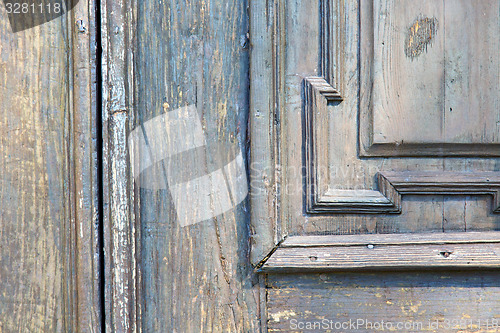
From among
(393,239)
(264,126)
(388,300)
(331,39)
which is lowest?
(388,300)

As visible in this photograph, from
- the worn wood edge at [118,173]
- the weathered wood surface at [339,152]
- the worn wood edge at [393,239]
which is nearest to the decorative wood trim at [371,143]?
the weathered wood surface at [339,152]

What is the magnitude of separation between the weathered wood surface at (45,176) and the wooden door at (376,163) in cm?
33

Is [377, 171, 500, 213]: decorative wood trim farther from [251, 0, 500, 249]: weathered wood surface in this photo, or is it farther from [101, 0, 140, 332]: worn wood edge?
[101, 0, 140, 332]: worn wood edge

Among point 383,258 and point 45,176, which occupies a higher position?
point 45,176

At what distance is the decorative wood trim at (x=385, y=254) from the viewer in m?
0.71

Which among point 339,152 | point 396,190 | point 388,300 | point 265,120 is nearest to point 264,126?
point 265,120

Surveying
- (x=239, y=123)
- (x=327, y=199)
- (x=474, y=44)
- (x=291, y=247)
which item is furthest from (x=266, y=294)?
(x=474, y=44)

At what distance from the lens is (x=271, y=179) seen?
28.6 inches

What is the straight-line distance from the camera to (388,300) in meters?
0.74

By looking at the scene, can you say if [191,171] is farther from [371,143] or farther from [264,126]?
[371,143]

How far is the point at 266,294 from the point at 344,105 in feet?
1.33

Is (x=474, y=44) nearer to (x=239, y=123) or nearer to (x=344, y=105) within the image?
(x=344, y=105)

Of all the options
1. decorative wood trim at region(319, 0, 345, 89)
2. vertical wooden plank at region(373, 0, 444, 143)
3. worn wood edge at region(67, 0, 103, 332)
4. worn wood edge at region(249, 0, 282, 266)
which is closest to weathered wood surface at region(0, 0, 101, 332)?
worn wood edge at region(67, 0, 103, 332)

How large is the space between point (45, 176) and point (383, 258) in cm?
67
